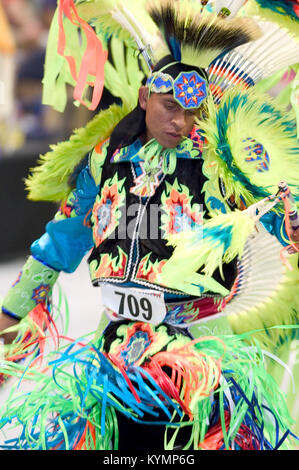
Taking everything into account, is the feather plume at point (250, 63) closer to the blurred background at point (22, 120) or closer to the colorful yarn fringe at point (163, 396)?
the colorful yarn fringe at point (163, 396)

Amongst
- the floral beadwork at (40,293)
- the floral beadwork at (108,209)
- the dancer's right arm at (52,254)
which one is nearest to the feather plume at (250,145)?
the floral beadwork at (108,209)

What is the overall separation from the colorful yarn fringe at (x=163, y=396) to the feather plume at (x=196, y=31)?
2.77ft

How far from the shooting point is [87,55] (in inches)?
121

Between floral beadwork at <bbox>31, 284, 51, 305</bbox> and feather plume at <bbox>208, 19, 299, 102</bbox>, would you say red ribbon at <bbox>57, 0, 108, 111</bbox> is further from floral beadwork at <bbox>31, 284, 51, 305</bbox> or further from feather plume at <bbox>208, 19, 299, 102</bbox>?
floral beadwork at <bbox>31, 284, 51, 305</bbox>

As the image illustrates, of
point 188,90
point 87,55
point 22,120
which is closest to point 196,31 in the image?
point 188,90

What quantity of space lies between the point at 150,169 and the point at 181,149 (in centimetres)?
12

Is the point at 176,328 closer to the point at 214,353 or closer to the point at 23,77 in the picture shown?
the point at 214,353

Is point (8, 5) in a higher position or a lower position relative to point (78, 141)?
lower

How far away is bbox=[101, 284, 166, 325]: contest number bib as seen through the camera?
2859mm

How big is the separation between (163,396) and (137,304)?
1.02ft

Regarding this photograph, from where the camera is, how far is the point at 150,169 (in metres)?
2.96

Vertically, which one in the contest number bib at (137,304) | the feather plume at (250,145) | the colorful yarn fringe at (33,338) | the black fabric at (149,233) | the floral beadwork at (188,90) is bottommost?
the colorful yarn fringe at (33,338)

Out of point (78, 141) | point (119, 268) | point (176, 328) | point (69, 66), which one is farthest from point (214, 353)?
point (69, 66)

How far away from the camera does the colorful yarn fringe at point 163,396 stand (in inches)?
107
